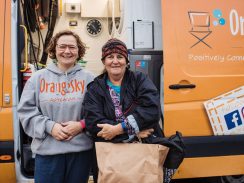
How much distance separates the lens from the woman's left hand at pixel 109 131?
71.4 inches

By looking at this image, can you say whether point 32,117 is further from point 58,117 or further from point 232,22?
point 232,22

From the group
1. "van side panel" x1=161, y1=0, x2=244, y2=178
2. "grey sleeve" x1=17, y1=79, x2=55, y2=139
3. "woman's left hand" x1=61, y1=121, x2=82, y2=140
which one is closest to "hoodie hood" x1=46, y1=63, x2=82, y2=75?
"grey sleeve" x1=17, y1=79, x2=55, y2=139

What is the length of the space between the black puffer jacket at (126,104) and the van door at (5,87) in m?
0.93

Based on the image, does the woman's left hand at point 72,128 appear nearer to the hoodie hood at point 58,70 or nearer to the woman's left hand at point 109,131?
the woman's left hand at point 109,131

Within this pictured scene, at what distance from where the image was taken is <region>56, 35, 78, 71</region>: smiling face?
6.56ft

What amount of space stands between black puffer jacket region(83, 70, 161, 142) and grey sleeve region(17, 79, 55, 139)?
0.26 metres

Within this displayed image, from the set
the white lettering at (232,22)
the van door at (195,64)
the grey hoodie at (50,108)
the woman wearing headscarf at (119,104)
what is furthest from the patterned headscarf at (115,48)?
the white lettering at (232,22)

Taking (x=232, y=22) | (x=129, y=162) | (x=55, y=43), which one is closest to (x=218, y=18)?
(x=232, y=22)

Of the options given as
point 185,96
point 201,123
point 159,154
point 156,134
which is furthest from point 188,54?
point 159,154

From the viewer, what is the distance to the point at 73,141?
1.99 m

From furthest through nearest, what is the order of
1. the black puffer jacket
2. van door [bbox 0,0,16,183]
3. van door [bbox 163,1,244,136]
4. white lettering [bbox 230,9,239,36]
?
white lettering [bbox 230,9,239,36]
van door [bbox 163,1,244,136]
van door [bbox 0,0,16,183]
the black puffer jacket

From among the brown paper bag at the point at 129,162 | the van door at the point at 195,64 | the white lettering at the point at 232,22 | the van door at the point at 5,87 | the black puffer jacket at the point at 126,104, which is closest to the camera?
the brown paper bag at the point at 129,162

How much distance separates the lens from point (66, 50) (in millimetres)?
1994

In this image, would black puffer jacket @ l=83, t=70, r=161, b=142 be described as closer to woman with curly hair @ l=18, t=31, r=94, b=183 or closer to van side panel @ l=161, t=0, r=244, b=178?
woman with curly hair @ l=18, t=31, r=94, b=183
